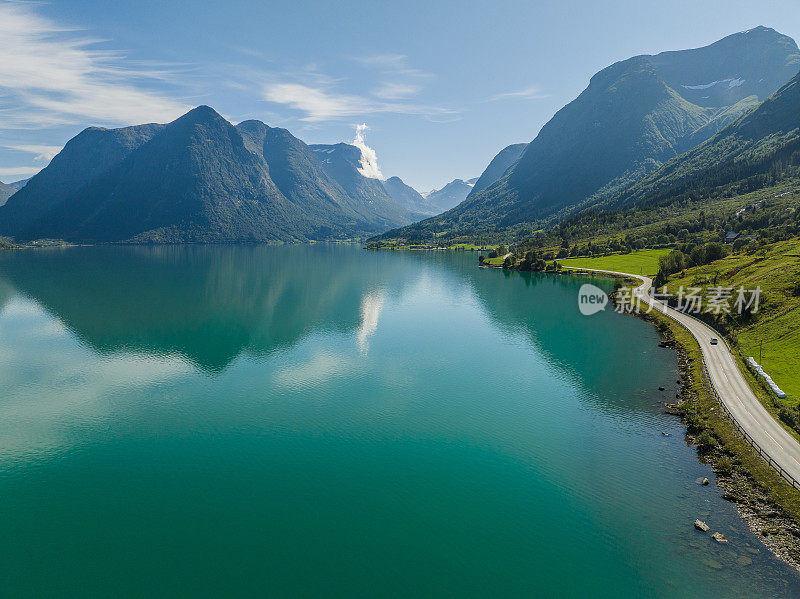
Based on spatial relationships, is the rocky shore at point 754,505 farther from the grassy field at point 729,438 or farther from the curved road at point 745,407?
the curved road at point 745,407

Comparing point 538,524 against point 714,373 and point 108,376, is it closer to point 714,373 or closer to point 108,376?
point 714,373

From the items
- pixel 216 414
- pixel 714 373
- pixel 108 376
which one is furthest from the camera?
pixel 108 376

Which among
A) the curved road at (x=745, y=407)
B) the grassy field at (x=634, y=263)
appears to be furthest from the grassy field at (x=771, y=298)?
the grassy field at (x=634, y=263)

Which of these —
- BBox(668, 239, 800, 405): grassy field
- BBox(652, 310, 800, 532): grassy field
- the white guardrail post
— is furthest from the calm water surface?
BBox(668, 239, 800, 405): grassy field

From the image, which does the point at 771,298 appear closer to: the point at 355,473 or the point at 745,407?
the point at 745,407

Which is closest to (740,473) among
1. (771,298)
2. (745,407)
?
(745,407)

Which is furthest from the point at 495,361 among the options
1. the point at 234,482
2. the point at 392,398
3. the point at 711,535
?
the point at 234,482
